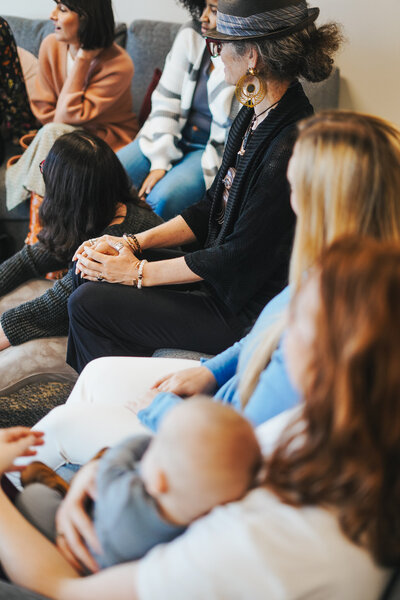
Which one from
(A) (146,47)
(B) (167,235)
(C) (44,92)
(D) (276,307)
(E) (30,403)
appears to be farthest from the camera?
(A) (146,47)

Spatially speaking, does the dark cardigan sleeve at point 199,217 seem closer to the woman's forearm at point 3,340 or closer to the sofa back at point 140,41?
the woman's forearm at point 3,340

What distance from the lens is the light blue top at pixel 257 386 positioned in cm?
98

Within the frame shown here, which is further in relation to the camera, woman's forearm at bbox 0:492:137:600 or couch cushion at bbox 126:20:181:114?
couch cushion at bbox 126:20:181:114

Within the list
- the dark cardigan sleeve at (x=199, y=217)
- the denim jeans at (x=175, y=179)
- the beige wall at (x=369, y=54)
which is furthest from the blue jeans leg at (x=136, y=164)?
the beige wall at (x=369, y=54)

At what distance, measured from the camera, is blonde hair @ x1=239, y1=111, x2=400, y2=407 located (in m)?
0.95

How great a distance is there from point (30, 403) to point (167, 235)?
2.57 ft

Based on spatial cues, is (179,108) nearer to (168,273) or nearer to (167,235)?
(167,235)

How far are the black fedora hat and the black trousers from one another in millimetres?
699

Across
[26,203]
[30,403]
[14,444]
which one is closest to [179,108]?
[26,203]

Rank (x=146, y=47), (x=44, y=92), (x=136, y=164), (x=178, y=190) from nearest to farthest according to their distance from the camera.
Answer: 1. (x=178, y=190)
2. (x=136, y=164)
3. (x=44, y=92)
4. (x=146, y=47)

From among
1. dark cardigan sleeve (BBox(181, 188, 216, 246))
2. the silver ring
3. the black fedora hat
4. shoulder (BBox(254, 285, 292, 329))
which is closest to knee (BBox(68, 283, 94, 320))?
the silver ring

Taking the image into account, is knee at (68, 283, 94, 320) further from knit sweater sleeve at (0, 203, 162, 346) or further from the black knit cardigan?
the black knit cardigan

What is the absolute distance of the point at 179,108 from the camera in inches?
107

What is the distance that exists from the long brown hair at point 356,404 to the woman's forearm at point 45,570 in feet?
0.74
